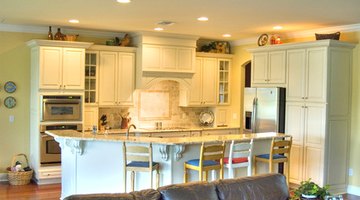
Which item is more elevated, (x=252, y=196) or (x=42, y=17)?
(x=42, y=17)

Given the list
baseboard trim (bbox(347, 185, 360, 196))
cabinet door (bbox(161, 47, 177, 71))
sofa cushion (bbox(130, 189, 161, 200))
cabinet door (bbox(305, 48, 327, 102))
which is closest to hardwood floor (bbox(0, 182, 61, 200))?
cabinet door (bbox(161, 47, 177, 71))

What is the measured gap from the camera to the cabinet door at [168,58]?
804cm

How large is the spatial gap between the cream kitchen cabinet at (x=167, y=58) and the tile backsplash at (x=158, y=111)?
60 centimetres

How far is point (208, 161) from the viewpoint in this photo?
518cm

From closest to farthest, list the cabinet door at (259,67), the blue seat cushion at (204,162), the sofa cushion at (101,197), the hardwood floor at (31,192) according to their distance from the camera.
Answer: the sofa cushion at (101,197) → the blue seat cushion at (204,162) → the hardwood floor at (31,192) → the cabinet door at (259,67)

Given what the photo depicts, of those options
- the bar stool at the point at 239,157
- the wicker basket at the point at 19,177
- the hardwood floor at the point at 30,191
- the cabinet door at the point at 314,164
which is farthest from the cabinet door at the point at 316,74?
the wicker basket at the point at 19,177

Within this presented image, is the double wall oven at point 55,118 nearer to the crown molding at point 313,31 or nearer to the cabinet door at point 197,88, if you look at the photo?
the cabinet door at point 197,88

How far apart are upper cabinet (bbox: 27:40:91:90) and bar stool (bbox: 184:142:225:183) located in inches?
119

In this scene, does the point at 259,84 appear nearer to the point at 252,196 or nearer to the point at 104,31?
the point at 104,31

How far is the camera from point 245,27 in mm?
7094

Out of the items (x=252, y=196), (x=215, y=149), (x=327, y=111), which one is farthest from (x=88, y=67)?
(x=252, y=196)

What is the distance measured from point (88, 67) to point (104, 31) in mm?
771

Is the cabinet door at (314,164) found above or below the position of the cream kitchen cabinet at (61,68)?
below

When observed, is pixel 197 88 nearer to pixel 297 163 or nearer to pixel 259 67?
pixel 259 67
